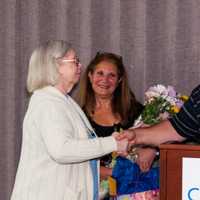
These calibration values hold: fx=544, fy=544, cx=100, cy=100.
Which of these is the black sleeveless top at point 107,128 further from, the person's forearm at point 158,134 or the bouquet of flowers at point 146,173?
the person's forearm at point 158,134

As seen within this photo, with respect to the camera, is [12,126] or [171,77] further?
[12,126]

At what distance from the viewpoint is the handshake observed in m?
2.40

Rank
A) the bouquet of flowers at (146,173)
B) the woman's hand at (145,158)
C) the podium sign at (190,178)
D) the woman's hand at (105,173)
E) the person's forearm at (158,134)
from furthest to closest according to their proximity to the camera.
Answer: the woman's hand at (105,173) → the woman's hand at (145,158) → the bouquet of flowers at (146,173) → the person's forearm at (158,134) → the podium sign at (190,178)

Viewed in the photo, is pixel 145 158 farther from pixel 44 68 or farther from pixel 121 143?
pixel 44 68

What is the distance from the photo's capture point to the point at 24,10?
12.9ft

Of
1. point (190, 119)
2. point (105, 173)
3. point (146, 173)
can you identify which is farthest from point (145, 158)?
point (190, 119)

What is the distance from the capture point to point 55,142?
2.21 meters

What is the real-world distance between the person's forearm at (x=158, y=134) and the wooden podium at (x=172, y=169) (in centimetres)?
68

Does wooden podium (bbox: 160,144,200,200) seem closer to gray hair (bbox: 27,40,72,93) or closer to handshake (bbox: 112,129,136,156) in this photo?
handshake (bbox: 112,129,136,156)

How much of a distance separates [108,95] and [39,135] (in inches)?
41.6

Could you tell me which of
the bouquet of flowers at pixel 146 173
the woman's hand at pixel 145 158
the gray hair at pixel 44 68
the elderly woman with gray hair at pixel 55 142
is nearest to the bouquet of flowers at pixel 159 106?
the bouquet of flowers at pixel 146 173

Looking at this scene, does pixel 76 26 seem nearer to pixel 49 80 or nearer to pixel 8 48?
pixel 8 48

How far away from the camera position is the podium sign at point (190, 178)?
1755mm

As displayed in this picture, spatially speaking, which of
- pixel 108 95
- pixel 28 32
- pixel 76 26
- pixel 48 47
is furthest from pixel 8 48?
pixel 48 47
